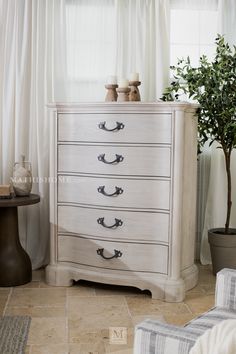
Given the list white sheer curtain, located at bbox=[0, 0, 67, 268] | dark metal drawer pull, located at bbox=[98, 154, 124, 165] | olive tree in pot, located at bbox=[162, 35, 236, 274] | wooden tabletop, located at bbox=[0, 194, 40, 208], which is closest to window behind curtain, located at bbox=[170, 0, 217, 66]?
olive tree in pot, located at bbox=[162, 35, 236, 274]

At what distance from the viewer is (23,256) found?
11.7ft

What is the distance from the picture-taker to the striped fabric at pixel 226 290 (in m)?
1.86

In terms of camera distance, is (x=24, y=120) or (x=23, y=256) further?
(x=24, y=120)

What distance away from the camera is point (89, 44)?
390 centimetres

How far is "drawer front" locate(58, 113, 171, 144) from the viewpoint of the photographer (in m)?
3.17

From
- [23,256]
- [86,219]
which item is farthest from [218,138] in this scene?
[23,256]

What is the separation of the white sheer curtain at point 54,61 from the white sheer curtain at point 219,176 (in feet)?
1.40

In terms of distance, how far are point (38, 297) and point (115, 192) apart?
2.49 feet

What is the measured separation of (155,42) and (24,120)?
3.51 ft

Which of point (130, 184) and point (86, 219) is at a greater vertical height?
point (130, 184)

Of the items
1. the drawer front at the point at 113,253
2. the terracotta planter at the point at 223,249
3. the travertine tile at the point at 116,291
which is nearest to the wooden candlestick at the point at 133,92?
the drawer front at the point at 113,253

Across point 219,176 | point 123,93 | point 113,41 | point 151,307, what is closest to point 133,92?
point 123,93

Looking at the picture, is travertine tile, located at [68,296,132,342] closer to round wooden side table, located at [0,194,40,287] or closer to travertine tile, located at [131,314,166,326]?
travertine tile, located at [131,314,166,326]

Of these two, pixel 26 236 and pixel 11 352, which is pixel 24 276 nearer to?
pixel 26 236
